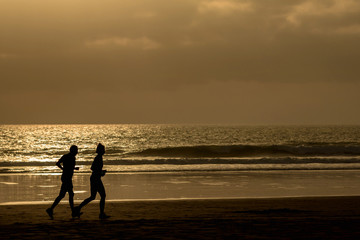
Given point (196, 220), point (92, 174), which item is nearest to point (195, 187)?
point (196, 220)

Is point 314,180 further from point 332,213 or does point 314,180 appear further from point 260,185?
point 332,213

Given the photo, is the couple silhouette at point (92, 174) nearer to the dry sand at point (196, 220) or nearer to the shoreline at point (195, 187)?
the dry sand at point (196, 220)

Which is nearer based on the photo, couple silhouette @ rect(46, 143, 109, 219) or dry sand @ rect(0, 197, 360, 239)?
dry sand @ rect(0, 197, 360, 239)

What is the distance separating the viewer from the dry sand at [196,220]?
40.5ft

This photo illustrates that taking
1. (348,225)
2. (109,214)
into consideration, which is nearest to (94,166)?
(109,214)

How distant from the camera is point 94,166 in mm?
14555

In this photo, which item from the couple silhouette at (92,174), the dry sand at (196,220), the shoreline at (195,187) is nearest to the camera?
the dry sand at (196,220)

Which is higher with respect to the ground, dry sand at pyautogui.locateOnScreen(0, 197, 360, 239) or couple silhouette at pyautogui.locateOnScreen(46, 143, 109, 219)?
couple silhouette at pyautogui.locateOnScreen(46, 143, 109, 219)

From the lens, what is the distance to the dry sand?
12359mm

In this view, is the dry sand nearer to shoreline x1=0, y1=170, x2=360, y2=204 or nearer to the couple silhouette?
the couple silhouette

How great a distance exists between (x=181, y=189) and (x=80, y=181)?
21.5 ft

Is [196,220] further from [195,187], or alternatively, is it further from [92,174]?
[195,187]

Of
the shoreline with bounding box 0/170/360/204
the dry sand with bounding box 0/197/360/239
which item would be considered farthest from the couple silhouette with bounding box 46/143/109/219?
the shoreline with bounding box 0/170/360/204

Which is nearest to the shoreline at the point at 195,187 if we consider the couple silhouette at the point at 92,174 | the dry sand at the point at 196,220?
the dry sand at the point at 196,220
